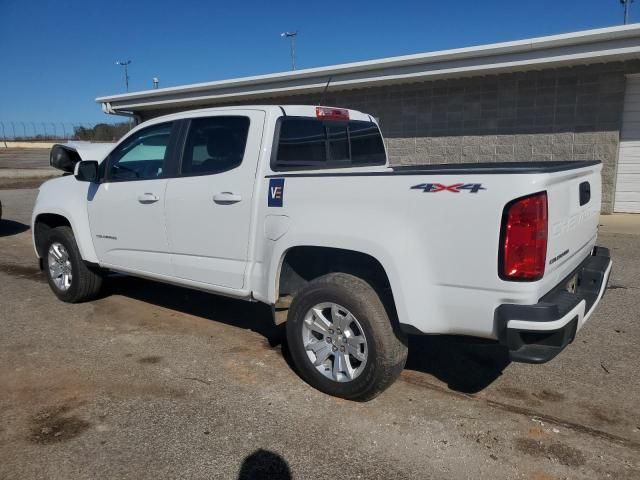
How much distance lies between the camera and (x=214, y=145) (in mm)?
4328

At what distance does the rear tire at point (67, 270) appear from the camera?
5.54 m

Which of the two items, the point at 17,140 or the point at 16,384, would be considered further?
the point at 17,140

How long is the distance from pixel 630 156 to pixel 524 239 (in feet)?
29.4

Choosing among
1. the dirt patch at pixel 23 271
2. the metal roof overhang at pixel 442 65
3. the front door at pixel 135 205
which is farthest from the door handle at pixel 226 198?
the metal roof overhang at pixel 442 65

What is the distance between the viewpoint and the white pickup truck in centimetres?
284

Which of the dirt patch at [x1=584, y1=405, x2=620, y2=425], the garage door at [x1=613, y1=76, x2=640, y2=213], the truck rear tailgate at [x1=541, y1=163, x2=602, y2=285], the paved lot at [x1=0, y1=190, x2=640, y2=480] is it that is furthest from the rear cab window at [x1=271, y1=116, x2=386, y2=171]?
the garage door at [x1=613, y1=76, x2=640, y2=213]

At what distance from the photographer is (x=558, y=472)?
2.78m

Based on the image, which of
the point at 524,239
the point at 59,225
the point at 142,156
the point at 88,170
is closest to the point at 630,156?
the point at 524,239

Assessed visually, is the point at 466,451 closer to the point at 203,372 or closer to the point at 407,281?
the point at 407,281

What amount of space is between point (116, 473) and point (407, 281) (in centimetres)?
189

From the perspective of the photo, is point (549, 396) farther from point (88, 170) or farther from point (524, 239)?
point (88, 170)

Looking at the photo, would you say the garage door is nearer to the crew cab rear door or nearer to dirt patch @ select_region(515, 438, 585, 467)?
the crew cab rear door

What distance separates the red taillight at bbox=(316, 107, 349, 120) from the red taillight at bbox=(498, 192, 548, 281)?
221 centimetres

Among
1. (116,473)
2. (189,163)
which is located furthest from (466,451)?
(189,163)
